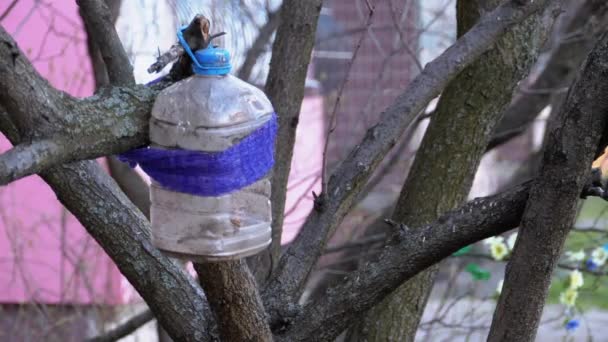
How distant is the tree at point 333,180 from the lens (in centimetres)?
138

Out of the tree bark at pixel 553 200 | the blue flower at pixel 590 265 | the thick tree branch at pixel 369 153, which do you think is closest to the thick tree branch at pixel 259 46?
the thick tree branch at pixel 369 153

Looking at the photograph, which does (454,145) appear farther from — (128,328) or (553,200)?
(128,328)

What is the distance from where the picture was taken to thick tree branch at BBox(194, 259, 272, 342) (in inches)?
64.9

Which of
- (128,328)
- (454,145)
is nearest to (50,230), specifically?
(128,328)

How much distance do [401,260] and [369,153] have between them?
0.29 metres

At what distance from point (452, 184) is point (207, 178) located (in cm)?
132

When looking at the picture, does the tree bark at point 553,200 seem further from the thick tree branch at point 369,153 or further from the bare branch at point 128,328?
the bare branch at point 128,328

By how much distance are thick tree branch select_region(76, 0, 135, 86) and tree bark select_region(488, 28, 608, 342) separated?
0.80 m

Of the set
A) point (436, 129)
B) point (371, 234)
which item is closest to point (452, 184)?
point (436, 129)

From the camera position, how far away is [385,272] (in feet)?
5.94

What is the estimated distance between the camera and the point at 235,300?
1723 millimetres

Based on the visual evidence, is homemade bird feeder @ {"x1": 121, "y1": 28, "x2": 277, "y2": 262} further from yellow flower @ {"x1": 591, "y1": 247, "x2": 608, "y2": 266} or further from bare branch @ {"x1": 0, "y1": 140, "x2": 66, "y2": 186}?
yellow flower @ {"x1": 591, "y1": 247, "x2": 608, "y2": 266}

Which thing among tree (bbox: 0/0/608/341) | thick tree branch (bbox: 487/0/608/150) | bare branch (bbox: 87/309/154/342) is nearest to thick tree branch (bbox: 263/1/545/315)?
tree (bbox: 0/0/608/341)

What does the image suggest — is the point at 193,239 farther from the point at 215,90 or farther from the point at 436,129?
the point at 436,129
